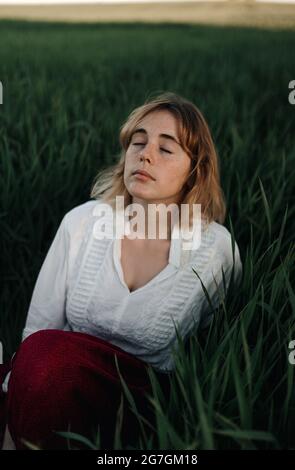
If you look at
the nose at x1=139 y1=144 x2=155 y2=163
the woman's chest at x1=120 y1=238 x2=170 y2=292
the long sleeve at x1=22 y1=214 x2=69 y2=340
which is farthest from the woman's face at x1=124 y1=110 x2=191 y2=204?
the long sleeve at x1=22 y1=214 x2=69 y2=340

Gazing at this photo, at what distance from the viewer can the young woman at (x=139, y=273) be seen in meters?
0.99

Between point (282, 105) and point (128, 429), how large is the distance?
2415 millimetres

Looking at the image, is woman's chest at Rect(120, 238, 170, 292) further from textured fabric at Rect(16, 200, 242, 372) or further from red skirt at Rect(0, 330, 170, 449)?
red skirt at Rect(0, 330, 170, 449)

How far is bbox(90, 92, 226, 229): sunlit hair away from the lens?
112cm

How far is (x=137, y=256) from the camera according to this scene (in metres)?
1.17

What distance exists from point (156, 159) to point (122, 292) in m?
0.30

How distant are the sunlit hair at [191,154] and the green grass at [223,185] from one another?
0.12 m

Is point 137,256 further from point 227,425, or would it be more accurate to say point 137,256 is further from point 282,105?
point 282,105

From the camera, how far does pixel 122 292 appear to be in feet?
3.68

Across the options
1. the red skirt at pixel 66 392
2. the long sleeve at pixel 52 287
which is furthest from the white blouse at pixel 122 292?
the red skirt at pixel 66 392

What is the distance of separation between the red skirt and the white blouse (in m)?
0.12

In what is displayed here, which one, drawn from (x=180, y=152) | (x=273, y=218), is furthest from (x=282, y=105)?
(x=180, y=152)

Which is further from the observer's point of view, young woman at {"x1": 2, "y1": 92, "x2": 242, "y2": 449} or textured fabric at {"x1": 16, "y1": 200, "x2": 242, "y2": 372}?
textured fabric at {"x1": 16, "y1": 200, "x2": 242, "y2": 372}

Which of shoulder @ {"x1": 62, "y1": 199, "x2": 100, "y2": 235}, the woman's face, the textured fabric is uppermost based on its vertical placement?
the woman's face
